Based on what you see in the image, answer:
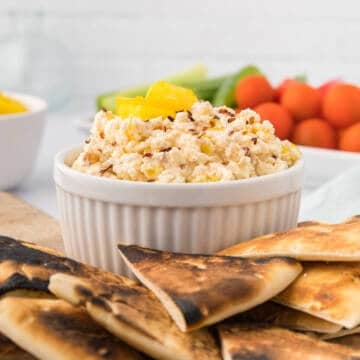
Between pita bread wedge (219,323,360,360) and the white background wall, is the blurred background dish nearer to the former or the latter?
the white background wall

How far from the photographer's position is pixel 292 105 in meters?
2.87

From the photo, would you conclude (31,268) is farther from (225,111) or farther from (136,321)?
(225,111)

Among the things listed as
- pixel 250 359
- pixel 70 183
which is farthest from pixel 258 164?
pixel 250 359

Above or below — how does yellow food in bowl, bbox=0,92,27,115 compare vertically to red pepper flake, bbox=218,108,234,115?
below

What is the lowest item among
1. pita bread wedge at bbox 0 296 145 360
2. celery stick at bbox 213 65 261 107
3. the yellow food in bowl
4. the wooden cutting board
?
celery stick at bbox 213 65 261 107

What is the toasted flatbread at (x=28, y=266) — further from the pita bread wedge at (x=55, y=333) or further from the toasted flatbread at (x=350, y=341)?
the toasted flatbread at (x=350, y=341)

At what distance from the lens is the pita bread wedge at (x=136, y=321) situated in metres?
1.15

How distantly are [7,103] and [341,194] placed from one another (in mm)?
1016

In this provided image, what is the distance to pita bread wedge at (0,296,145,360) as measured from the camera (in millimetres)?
1148

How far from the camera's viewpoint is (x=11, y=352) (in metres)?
1.25

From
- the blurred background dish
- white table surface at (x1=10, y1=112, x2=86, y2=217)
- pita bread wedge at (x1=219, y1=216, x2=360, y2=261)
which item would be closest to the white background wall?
the blurred background dish

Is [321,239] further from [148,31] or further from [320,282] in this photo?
[148,31]

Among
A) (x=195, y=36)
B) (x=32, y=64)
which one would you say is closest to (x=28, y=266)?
(x=32, y=64)

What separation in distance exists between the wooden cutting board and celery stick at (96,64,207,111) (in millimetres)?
1125
